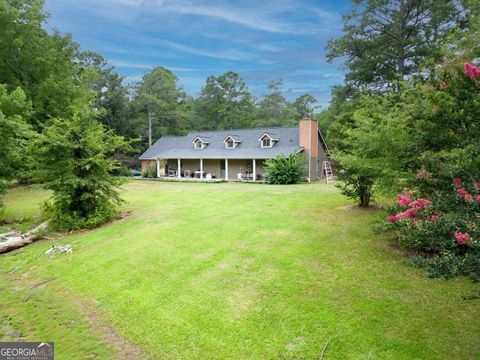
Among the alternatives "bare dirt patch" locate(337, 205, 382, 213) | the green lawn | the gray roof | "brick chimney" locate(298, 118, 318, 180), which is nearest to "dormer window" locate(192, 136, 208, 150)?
the gray roof

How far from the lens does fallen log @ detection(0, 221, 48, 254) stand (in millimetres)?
10461

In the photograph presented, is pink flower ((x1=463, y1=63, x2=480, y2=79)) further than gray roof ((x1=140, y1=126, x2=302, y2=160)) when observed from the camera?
No

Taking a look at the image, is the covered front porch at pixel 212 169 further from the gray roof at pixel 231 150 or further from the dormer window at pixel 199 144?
the dormer window at pixel 199 144

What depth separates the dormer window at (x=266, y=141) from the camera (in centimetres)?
2878

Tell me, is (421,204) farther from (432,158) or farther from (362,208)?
(362,208)

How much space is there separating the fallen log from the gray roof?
734 inches

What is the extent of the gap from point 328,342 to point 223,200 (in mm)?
11358

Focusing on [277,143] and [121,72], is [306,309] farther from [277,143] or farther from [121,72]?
[121,72]

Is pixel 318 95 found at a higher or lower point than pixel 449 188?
higher

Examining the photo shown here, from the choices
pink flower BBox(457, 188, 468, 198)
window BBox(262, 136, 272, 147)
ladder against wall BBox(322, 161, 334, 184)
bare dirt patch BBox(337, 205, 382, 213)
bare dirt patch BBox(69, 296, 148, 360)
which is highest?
window BBox(262, 136, 272, 147)

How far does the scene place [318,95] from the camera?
57625 mm

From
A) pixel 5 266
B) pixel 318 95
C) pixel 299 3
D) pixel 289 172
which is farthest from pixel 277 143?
pixel 318 95

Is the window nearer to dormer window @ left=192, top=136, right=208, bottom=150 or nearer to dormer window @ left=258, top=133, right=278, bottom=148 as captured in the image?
dormer window @ left=258, top=133, right=278, bottom=148

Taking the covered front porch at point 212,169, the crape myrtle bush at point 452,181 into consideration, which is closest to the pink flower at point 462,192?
the crape myrtle bush at point 452,181
